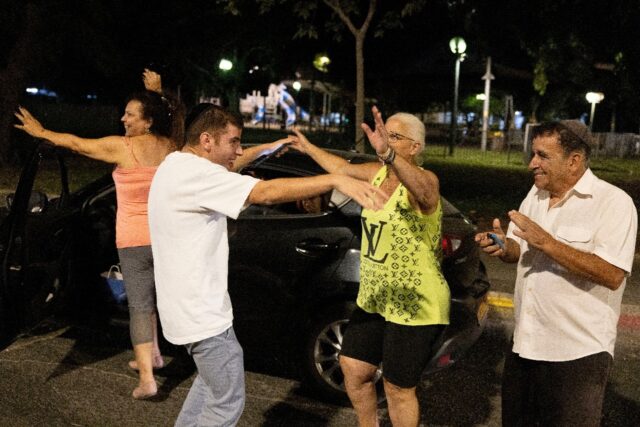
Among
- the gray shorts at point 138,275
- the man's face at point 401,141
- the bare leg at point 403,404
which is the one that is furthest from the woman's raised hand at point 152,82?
the bare leg at point 403,404

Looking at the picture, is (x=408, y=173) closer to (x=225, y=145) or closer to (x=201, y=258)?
(x=225, y=145)

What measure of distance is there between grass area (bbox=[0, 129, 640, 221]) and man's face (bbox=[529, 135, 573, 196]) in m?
6.55

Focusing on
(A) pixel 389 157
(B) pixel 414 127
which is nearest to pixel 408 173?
(A) pixel 389 157

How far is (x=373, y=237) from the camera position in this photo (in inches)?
143

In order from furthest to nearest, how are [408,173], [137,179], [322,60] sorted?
[322,60] < [137,179] < [408,173]

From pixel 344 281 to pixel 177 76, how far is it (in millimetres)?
33798

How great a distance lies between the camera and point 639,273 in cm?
881

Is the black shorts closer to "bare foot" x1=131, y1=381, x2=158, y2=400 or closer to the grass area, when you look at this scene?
"bare foot" x1=131, y1=381, x2=158, y2=400

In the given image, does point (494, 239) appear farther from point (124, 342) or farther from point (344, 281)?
point (124, 342)

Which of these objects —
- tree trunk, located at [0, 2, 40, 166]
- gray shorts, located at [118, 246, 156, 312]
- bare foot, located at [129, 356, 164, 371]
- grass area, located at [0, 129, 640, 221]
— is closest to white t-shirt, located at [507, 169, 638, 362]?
gray shorts, located at [118, 246, 156, 312]

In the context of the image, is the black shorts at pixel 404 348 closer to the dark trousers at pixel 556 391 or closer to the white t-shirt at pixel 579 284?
the dark trousers at pixel 556 391

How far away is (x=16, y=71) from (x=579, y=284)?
1816cm

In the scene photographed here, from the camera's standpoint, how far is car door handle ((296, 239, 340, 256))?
15.6 ft

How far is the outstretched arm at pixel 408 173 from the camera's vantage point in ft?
10.2
